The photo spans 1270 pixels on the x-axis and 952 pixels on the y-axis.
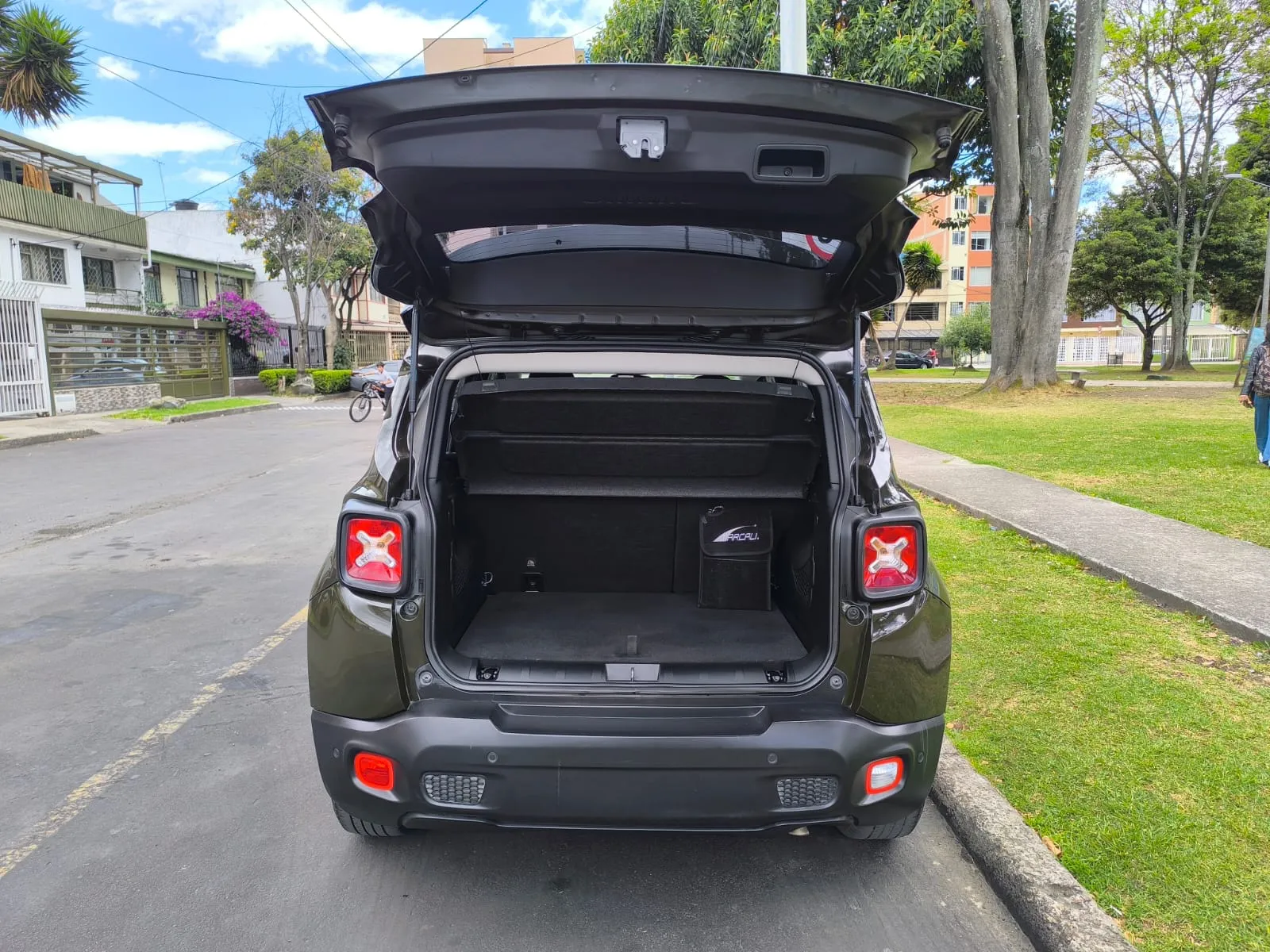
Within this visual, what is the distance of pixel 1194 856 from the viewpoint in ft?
8.27

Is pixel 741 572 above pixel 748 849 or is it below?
above

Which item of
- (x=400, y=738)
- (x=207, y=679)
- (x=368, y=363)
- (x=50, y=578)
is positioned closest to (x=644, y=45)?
(x=50, y=578)

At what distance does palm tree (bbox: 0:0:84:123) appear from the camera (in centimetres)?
2014

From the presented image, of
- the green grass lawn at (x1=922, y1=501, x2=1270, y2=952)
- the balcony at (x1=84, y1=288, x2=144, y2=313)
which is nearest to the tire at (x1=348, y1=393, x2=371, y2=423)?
the balcony at (x1=84, y1=288, x2=144, y2=313)

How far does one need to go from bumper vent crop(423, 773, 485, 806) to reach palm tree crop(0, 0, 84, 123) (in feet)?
81.4

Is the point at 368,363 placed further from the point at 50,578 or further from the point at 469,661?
the point at 469,661

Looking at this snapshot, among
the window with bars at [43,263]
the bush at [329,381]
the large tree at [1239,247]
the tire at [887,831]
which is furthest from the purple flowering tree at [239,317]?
the large tree at [1239,247]

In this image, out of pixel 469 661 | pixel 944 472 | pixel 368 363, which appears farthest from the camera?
pixel 368 363

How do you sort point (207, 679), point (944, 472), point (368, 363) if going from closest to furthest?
point (207, 679)
point (944, 472)
point (368, 363)

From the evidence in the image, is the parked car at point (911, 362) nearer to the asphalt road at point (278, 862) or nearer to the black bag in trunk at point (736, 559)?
the black bag in trunk at point (736, 559)

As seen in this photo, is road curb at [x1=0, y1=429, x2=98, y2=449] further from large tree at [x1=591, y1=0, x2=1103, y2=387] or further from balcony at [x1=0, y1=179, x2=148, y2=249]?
large tree at [x1=591, y1=0, x2=1103, y2=387]

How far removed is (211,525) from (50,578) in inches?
69.2

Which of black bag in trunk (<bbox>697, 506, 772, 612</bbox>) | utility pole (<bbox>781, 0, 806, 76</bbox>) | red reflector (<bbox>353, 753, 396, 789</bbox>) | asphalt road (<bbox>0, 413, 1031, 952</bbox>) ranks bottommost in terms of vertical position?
asphalt road (<bbox>0, 413, 1031, 952</bbox>)

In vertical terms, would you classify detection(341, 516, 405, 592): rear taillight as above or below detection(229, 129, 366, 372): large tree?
below
